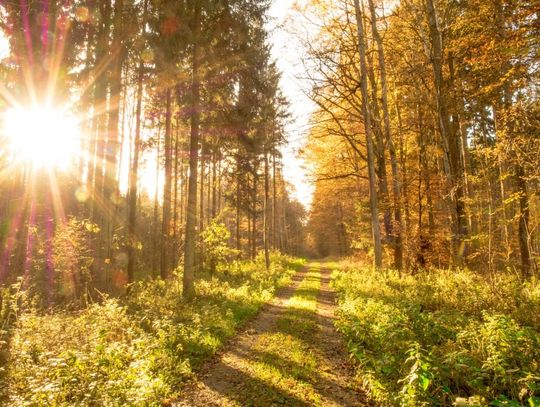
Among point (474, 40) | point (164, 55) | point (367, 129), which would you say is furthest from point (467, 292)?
point (164, 55)

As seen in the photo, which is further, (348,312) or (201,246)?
(201,246)

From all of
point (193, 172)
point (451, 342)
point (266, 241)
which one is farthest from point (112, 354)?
point (266, 241)

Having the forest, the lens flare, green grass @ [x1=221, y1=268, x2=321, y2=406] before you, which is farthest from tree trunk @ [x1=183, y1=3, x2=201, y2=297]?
the lens flare

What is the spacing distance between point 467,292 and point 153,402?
7332 mm

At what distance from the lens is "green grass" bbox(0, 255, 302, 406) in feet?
16.0

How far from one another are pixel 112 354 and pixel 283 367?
321 centimetres

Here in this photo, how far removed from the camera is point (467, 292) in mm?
8242

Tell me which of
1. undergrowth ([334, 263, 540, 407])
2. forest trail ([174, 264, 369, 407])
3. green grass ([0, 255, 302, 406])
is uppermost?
Result: undergrowth ([334, 263, 540, 407])

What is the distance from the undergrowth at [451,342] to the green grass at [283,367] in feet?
2.91

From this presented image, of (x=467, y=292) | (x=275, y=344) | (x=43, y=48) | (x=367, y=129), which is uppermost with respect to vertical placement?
(x=43, y=48)

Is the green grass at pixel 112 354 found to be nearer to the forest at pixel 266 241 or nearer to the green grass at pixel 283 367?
the forest at pixel 266 241

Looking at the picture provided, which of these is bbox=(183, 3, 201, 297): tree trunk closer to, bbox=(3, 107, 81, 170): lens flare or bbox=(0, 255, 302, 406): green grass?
bbox=(0, 255, 302, 406): green grass

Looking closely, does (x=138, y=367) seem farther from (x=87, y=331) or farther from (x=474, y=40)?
(x=474, y=40)

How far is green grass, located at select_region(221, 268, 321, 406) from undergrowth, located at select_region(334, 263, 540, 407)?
0.89m
